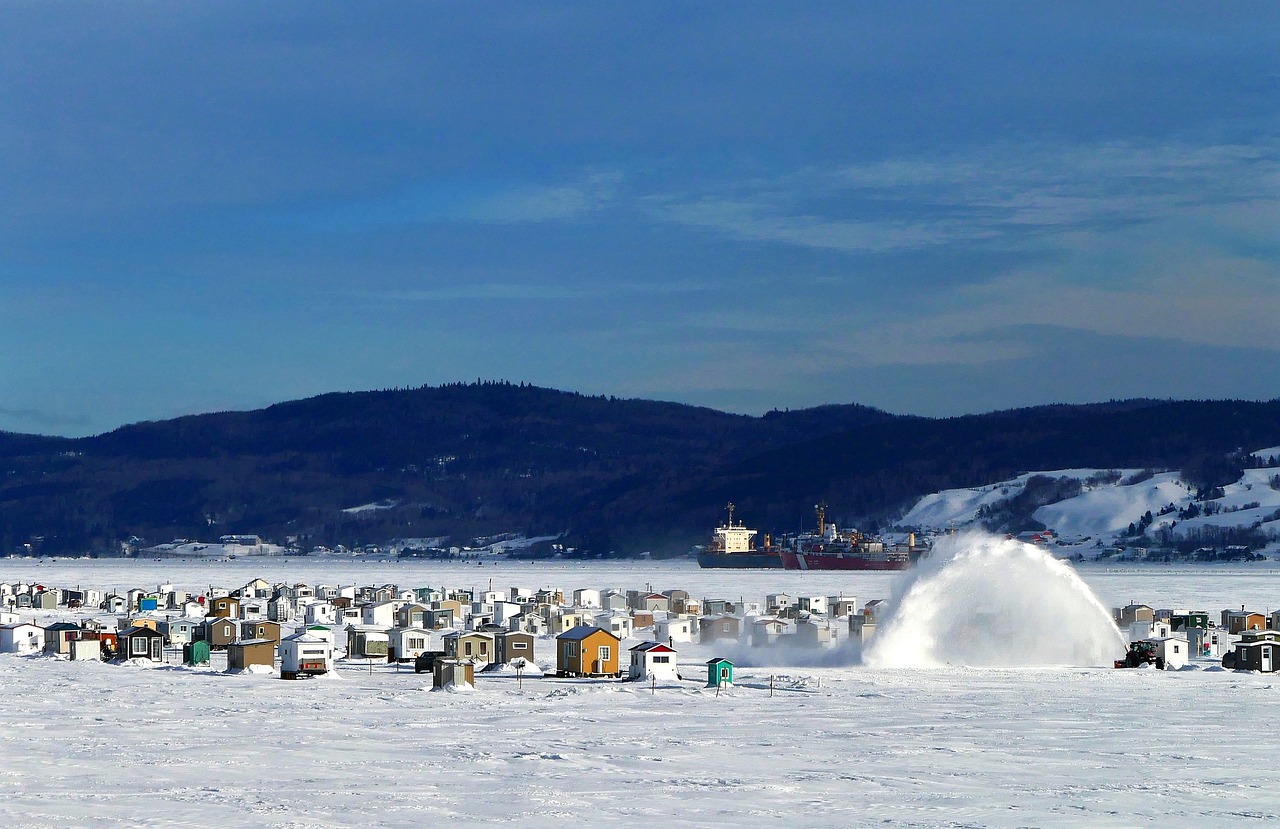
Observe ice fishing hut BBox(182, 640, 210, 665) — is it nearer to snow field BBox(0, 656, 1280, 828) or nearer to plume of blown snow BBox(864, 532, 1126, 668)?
snow field BBox(0, 656, 1280, 828)

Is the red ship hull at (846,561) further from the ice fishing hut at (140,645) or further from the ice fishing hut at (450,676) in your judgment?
the ice fishing hut at (450,676)

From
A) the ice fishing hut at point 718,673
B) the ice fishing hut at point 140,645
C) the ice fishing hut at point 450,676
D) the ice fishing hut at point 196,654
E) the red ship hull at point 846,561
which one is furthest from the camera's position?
the red ship hull at point 846,561

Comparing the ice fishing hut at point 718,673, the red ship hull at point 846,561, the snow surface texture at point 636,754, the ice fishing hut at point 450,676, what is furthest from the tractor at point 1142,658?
the red ship hull at point 846,561

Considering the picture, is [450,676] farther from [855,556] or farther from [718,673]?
[855,556]

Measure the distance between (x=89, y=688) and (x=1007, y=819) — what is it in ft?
85.3

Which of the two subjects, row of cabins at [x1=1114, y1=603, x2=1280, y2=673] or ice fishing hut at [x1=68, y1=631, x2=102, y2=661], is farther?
ice fishing hut at [x1=68, y1=631, x2=102, y2=661]

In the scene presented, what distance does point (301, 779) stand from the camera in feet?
84.2

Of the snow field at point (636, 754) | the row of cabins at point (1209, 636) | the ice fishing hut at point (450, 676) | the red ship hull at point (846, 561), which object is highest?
the red ship hull at point (846, 561)

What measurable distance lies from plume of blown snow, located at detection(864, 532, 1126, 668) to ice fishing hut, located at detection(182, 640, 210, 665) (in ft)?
64.1

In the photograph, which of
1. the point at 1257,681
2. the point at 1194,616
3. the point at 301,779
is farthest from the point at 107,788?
the point at 1194,616

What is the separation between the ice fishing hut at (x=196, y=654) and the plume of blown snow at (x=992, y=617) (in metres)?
19.5

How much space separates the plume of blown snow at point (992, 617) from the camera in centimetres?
5062

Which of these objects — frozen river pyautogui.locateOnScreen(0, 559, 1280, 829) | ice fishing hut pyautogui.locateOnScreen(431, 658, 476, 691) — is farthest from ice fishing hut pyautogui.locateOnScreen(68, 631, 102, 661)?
ice fishing hut pyautogui.locateOnScreen(431, 658, 476, 691)

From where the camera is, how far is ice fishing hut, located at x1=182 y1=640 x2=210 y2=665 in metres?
48.8
